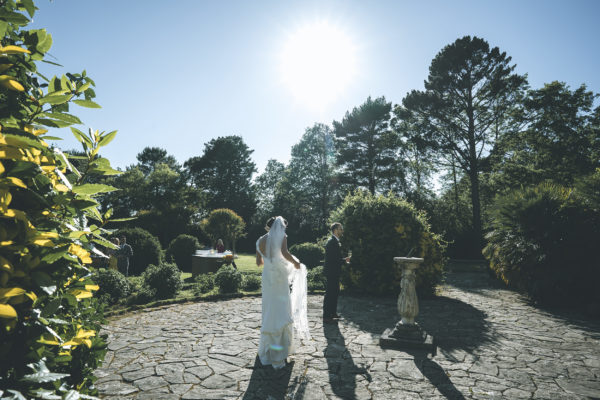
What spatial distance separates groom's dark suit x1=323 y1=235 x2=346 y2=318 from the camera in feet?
24.2

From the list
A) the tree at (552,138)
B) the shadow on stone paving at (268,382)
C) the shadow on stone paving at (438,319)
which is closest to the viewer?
the shadow on stone paving at (268,382)

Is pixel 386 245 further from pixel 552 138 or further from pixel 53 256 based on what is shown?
pixel 552 138

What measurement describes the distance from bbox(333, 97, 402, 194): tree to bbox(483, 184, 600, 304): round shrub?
26858 millimetres

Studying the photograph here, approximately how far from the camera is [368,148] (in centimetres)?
3747

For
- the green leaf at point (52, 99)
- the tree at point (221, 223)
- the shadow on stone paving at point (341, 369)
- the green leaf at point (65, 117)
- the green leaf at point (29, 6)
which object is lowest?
the shadow on stone paving at point (341, 369)

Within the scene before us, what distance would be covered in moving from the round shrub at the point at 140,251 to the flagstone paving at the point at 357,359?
27.9 ft

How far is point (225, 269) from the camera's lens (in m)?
11.2

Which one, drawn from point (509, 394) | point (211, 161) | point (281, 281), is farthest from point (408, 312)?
point (211, 161)

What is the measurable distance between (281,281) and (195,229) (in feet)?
102

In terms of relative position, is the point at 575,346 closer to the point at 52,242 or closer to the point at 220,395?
the point at 220,395

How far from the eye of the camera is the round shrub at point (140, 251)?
51.6 feet

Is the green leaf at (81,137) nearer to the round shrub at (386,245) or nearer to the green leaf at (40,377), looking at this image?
the green leaf at (40,377)

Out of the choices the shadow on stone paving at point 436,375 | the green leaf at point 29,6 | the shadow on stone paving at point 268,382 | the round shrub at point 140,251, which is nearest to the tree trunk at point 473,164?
the shadow on stone paving at point 436,375

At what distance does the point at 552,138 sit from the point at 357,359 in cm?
2867
